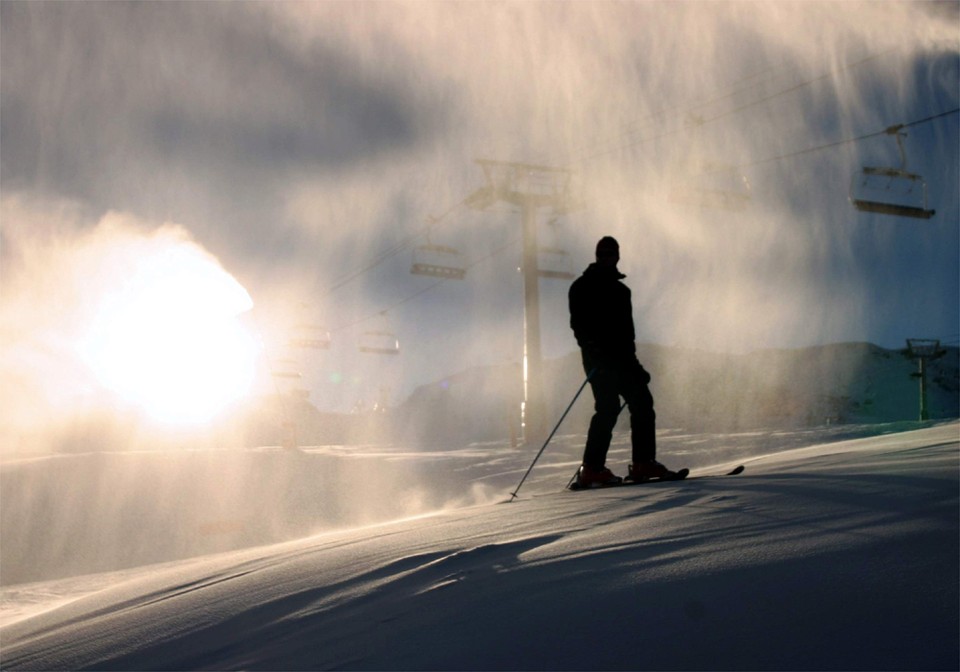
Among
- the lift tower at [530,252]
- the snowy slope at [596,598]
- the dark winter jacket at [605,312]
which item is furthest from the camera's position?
the lift tower at [530,252]

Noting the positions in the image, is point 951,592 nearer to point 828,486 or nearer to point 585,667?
point 585,667

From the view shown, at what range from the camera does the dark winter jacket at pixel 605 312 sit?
6129 mm

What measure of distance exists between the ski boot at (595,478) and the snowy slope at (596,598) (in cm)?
200

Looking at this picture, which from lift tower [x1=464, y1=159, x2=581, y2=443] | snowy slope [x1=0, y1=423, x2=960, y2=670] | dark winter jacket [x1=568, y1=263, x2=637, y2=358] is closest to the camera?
snowy slope [x1=0, y1=423, x2=960, y2=670]

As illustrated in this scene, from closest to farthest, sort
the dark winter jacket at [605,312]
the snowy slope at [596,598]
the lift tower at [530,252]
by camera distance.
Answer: the snowy slope at [596,598], the dark winter jacket at [605,312], the lift tower at [530,252]

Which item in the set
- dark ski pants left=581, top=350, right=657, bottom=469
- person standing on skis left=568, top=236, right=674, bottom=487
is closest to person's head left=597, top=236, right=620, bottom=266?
person standing on skis left=568, top=236, right=674, bottom=487

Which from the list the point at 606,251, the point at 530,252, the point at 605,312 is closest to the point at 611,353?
the point at 605,312

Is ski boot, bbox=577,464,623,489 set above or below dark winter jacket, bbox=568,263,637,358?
below

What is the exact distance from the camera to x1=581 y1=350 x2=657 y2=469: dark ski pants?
615 cm

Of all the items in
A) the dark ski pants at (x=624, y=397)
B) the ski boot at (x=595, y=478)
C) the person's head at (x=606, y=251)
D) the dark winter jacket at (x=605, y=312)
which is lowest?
the ski boot at (x=595, y=478)

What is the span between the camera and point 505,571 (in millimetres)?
2832

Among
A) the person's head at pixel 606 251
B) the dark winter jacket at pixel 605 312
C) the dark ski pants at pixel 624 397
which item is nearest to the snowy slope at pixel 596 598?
the dark ski pants at pixel 624 397

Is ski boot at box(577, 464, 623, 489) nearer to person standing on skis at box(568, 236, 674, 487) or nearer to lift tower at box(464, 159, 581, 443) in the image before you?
person standing on skis at box(568, 236, 674, 487)

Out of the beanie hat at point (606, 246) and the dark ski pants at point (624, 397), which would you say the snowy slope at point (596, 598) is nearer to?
the dark ski pants at point (624, 397)
